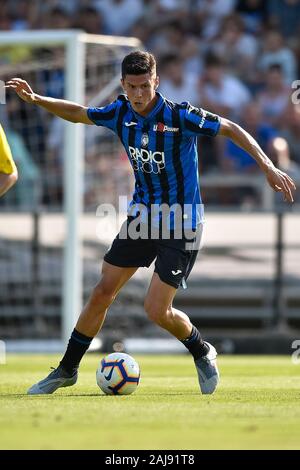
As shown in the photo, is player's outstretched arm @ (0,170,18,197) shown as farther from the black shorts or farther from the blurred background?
the blurred background

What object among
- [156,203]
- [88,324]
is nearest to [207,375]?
[88,324]

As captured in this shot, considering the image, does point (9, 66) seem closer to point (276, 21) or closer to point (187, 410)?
point (276, 21)

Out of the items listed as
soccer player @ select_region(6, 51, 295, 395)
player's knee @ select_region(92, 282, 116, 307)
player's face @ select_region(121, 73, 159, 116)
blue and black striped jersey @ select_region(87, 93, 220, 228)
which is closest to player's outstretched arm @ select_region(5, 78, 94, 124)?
soccer player @ select_region(6, 51, 295, 395)

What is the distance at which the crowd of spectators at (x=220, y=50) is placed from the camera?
15.6 meters

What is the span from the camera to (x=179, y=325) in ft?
26.2

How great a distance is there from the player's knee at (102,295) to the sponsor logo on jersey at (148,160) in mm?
878

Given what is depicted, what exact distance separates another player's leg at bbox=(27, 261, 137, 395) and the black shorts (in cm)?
8

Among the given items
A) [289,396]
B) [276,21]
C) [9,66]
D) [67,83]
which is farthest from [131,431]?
[276,21]

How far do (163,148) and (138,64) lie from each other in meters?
0.64

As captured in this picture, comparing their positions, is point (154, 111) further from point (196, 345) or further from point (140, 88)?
point (196, 345)

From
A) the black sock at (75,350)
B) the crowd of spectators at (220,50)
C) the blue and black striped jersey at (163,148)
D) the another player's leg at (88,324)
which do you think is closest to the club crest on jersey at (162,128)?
the blue and black striped jersey at (163,148)

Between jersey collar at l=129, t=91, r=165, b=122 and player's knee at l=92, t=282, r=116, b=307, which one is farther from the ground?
jersey collar at l=129, t=91, r=165, b=122

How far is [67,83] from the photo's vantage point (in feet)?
45.3

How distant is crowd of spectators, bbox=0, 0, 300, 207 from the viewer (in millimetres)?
15555
